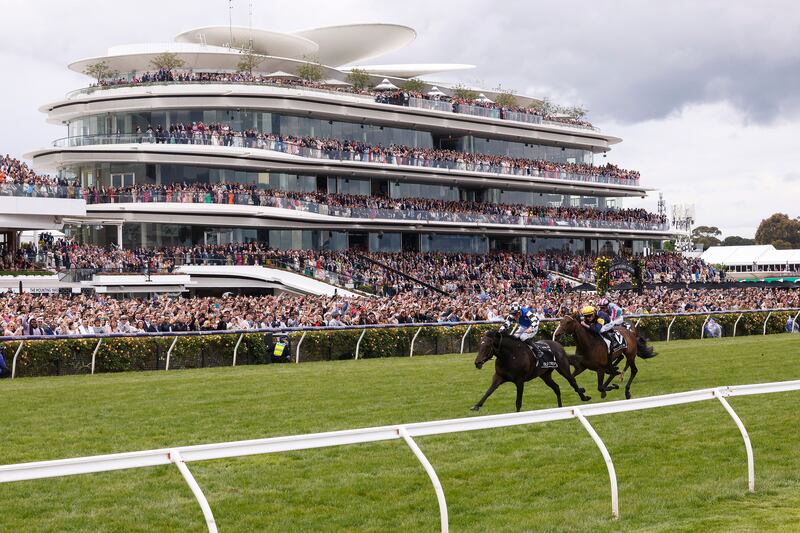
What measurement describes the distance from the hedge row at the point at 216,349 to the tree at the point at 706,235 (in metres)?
100.0

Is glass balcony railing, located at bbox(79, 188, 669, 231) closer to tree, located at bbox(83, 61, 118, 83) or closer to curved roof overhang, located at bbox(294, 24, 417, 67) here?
tree, located at bbox(83, 61, 118, 83)

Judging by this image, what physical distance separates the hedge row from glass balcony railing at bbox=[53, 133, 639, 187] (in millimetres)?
20424

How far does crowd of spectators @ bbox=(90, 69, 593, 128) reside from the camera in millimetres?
42250

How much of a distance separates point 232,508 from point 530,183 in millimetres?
44749

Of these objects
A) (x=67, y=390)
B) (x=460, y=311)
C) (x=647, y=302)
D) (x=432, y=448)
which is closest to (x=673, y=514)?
(x=432, y=448)

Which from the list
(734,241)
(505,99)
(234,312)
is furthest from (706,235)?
Result: (234,312)

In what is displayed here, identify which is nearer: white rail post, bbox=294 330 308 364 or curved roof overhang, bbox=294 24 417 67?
white rail post, bbox=294 330 308 364

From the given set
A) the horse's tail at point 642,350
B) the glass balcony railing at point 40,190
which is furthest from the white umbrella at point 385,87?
the horse's tail at point 642,350

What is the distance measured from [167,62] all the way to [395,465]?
124 feet

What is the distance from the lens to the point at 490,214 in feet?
159

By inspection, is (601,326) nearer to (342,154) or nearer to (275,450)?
(275,450)

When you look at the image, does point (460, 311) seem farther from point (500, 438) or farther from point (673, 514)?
point (673, 514)

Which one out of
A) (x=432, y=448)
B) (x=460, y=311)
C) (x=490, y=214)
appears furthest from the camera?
(x=490, y=214)

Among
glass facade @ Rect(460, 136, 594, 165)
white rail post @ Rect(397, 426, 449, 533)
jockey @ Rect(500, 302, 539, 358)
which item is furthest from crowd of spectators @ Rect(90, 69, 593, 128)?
white rail post @ Rect(397, 426, 449, 533)
